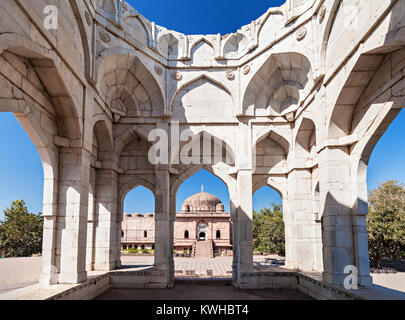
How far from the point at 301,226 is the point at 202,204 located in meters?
23.7

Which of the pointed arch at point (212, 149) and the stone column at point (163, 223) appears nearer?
the stone column at point (163, 223)

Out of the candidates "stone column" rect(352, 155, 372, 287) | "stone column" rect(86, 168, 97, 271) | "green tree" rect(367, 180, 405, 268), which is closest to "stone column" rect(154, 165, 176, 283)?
"stone column" rect(86, 168, 97, 271)

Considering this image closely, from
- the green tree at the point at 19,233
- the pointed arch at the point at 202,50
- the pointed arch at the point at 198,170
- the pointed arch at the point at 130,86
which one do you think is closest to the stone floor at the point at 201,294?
the pointed arch at the point at 198,170

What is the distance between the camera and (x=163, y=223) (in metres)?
11.4

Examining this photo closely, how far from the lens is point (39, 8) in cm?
616

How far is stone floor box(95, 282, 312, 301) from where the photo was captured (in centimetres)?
955

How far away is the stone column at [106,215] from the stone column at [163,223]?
161 centimetres

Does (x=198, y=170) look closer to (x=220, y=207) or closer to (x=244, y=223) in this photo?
(x=244, y=223)

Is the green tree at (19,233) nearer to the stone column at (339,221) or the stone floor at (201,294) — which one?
the stone floor at (201,294)

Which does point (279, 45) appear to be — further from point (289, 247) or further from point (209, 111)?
point (289, 247)

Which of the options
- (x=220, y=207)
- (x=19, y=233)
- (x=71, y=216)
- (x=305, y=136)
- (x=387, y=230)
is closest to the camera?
(x=71, y=216)

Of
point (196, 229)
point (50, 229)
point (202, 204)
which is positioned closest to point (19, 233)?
point (196, 229)

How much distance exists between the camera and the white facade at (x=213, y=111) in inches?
263
